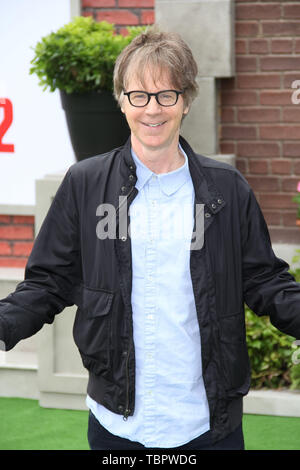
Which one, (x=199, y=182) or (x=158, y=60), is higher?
(x=158, y=60)

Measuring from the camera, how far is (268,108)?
575cm

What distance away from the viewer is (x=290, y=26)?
18.5 feet

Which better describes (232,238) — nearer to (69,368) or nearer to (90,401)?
(90,401)

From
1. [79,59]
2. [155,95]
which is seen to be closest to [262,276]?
[155,95]

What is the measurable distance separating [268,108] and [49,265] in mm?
3544

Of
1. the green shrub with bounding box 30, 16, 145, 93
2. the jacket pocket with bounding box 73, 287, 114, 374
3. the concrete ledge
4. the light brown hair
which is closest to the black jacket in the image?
the jacket pocket with bounding box 73, 287, 114, 374

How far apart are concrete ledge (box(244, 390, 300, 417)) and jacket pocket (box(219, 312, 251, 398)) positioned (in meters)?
2.47

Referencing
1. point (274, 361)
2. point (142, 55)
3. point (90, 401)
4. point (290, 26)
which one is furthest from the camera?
point (290, 26)

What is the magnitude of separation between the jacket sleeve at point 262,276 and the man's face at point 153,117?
29 cm

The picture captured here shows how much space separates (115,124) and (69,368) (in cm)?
157

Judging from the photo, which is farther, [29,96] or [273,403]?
[29,96]

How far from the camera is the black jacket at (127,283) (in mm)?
2447

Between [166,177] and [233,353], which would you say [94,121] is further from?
[233,353]

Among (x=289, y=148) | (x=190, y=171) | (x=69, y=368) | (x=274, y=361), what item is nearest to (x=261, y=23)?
(x=289, y=148)
